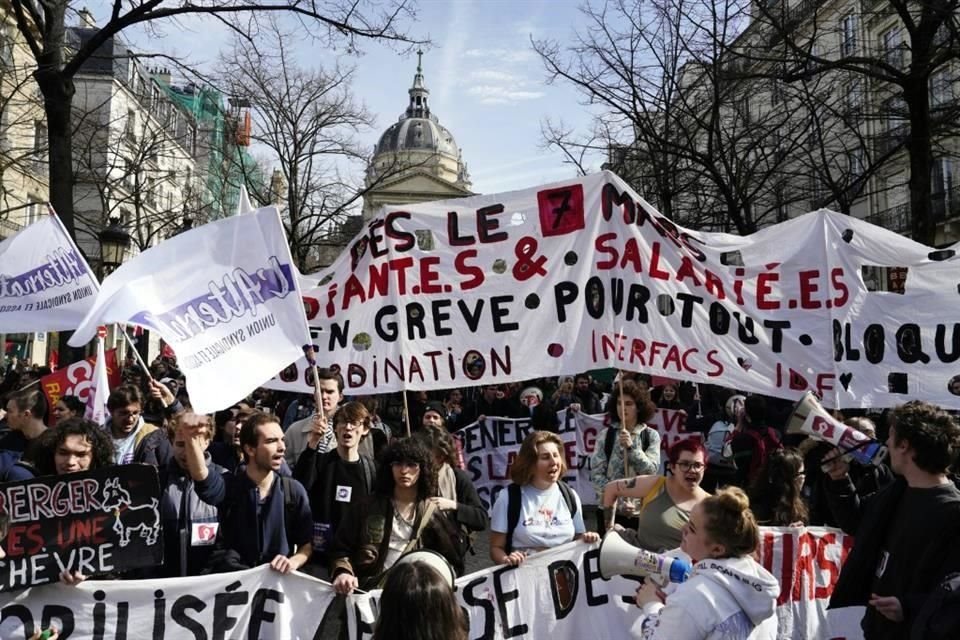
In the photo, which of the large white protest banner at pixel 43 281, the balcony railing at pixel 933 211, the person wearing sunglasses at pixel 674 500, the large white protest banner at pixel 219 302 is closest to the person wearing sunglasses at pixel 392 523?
the large white protest banner at pixel 219 302

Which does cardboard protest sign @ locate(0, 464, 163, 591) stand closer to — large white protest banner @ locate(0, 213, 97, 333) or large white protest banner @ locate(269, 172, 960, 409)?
large white protest banner @ locate(269, 172, 960, 409)

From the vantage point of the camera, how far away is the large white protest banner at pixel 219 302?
15.7ft

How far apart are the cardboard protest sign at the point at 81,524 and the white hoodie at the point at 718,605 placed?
2.48 meters

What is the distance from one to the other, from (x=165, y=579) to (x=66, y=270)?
3.59 m

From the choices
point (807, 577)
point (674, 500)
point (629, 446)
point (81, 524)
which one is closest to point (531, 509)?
point (674, 500)

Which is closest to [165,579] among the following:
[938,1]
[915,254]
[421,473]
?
[421,473]

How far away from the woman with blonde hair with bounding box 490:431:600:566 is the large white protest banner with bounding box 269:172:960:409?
98cm

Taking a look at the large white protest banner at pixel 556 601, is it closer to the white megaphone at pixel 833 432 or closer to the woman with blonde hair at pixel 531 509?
the woman with blonde hair at pixel 531 509

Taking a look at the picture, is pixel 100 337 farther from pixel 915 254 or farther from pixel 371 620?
pixel 915 254

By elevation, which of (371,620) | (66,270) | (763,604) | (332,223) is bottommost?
(371,620)

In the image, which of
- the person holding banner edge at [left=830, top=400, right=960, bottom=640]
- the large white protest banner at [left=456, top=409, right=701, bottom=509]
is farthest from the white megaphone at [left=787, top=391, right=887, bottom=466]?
the large white protest banner at [left=456, top=409, right=701, bottom=509]

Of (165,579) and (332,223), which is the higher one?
(332,223)

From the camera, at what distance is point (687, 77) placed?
74.3 feet

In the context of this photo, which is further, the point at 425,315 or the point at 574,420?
the point at 574,420
